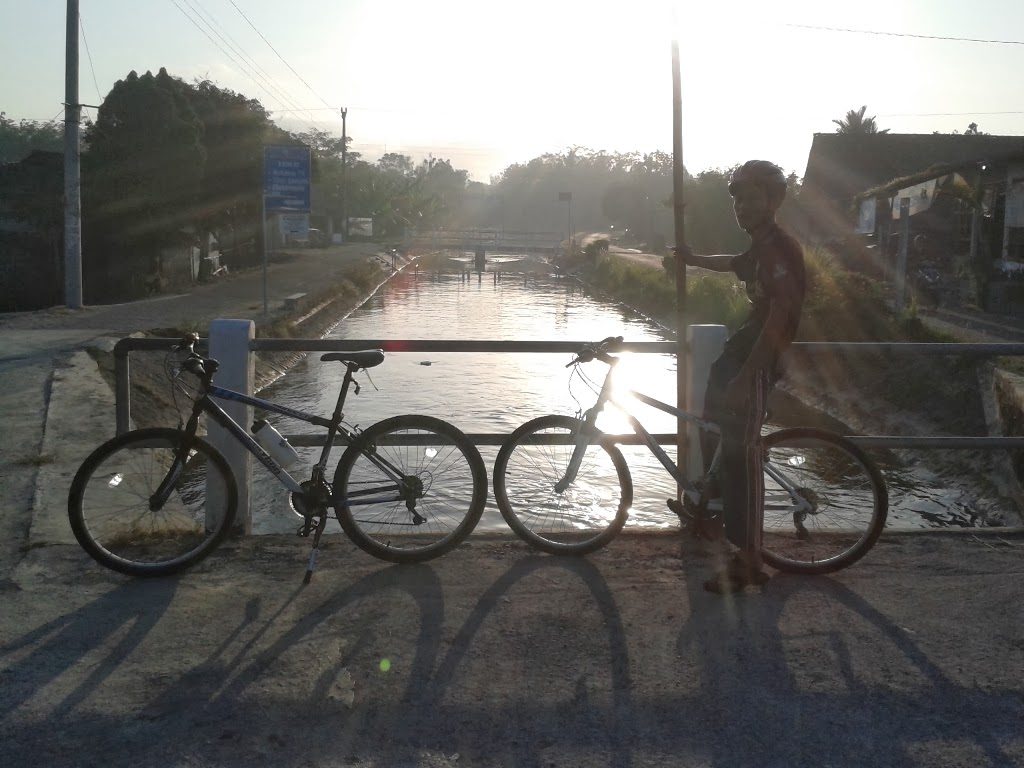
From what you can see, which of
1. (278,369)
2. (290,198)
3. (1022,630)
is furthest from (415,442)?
(290,198)

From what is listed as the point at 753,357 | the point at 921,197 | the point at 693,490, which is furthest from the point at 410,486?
the point at 921,197

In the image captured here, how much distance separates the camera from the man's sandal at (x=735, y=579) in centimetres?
464

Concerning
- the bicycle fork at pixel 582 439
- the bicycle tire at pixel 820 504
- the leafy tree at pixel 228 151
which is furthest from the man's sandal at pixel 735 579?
the leafy tree at pixel 228 151

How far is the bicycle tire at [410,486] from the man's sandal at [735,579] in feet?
3.64

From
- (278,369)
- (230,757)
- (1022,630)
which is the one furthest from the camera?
(278,369)

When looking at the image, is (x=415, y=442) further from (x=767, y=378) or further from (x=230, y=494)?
(x=767, y=378)

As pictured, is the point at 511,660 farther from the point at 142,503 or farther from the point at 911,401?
the point at 911,401

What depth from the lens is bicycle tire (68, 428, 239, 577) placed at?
15.6 feet

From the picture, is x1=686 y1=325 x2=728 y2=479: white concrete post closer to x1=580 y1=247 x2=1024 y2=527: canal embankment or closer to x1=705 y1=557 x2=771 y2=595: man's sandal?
x1=705 y1=557 x2=771 y2=595: man's sandal

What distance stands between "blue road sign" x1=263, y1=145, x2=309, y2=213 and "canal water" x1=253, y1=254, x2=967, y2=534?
2.94 m

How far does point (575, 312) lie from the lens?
32500 mm

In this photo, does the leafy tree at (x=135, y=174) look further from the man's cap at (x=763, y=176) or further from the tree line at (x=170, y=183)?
the man's cap at (x=763, y=176)

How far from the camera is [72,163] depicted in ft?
65.7

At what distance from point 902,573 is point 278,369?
1483cm
